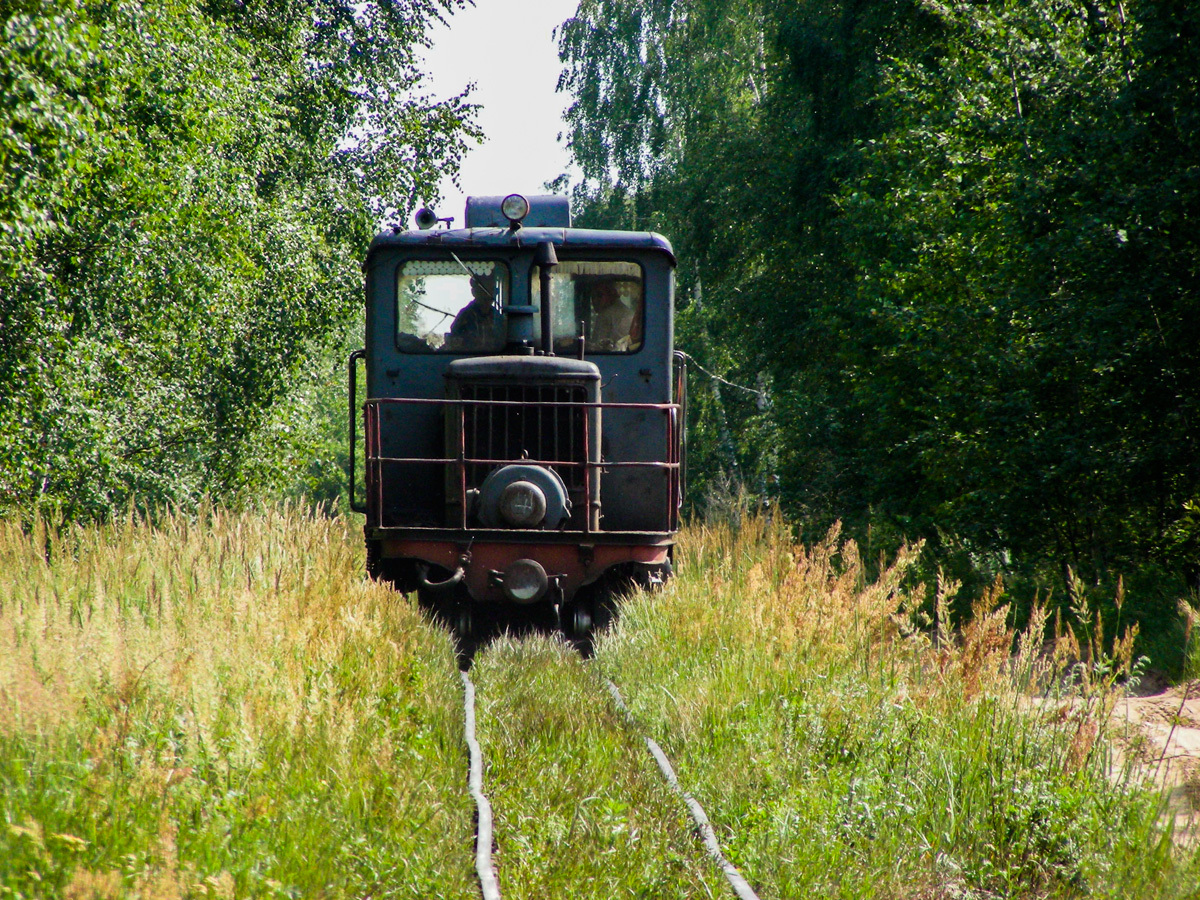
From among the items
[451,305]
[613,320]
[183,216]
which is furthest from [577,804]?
[183,216]

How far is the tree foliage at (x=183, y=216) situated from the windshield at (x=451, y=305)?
2.57 metres

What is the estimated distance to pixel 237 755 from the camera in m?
3.91

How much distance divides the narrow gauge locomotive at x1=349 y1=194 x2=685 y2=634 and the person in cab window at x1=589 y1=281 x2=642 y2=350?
1 centimetres

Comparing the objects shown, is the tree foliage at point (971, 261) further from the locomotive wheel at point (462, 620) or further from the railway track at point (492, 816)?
the railway track at point (492, 816)

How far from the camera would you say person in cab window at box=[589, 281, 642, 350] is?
867cm

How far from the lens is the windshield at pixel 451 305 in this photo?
8648 mm

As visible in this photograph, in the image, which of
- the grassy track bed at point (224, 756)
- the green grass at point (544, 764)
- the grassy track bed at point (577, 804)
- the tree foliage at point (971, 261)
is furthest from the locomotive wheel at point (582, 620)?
the tree foliage at point (971, 261)

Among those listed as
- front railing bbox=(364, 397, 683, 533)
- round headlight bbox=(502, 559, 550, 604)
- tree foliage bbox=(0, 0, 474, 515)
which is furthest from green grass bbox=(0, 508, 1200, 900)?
tree foliage bbox=(0, 0, 474, 515)

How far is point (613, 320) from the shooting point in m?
8.69

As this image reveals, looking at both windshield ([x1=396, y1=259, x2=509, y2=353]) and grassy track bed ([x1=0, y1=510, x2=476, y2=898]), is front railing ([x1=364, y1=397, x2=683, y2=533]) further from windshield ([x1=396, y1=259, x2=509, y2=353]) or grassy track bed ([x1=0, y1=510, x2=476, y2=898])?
grassy track bed ([x1=0, y1=510, x2=476, y2=898])

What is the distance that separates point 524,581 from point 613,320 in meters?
2.26

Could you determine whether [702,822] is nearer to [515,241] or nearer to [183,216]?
[515,241]

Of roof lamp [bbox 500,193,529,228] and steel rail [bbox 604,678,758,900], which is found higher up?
roof lamp [bbox 500,193,529,228]

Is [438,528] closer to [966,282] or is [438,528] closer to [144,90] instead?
[144,90]
